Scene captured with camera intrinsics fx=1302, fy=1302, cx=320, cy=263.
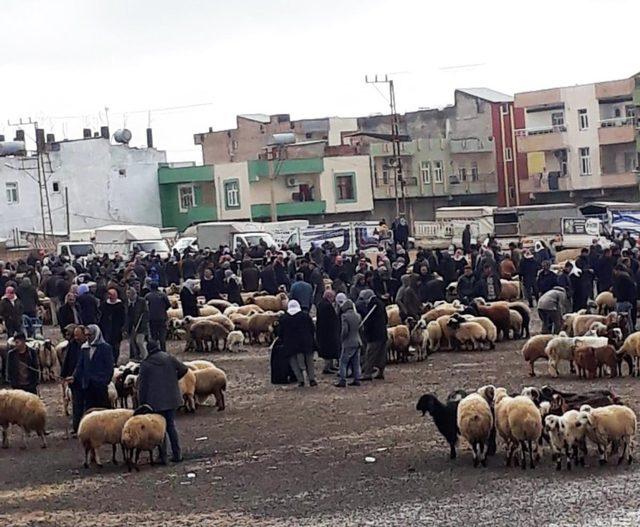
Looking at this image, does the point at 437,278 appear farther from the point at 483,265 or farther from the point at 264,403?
the point at 264,403

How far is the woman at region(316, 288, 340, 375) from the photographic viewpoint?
20.0 meters

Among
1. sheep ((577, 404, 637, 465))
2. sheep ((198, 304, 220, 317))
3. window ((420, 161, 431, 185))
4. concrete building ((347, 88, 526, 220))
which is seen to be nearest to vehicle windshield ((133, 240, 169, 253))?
sheep ((198, 304, 220, 317))

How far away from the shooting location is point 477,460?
1334cm

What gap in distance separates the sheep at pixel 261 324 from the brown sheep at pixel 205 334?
832mm

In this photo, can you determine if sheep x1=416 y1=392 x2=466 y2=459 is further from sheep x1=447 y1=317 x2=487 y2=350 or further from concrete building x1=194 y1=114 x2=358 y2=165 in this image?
concrete building x1=194 y1=114 x2=358 y2=165

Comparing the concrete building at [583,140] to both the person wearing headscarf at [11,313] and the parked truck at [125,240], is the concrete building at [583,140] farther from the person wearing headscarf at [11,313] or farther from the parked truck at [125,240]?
the person wearing headscarf at [11,313]

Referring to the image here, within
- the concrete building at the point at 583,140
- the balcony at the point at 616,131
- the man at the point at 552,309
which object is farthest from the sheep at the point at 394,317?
the balcony at the point at 616,131

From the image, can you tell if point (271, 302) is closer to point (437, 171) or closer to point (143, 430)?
point (143, 430)

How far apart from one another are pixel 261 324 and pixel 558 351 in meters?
8.04

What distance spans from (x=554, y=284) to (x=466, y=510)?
1300 cm

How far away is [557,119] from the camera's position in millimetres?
68625

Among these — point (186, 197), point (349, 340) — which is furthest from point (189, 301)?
point (186, 197)

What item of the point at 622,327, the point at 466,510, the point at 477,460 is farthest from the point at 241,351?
the point at 466,510

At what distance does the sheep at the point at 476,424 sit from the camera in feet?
43.3
